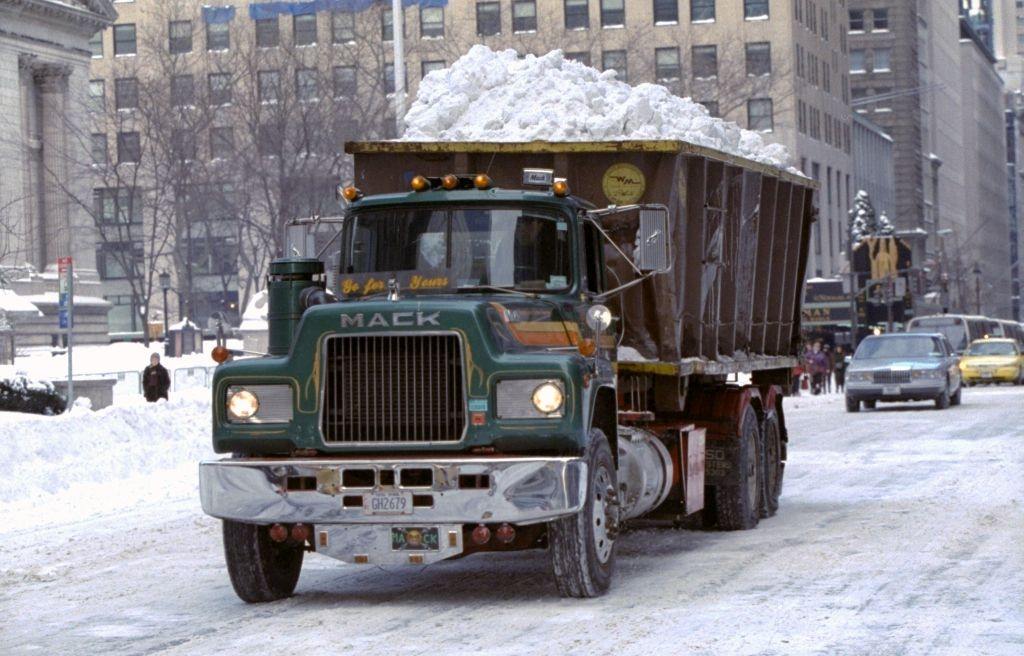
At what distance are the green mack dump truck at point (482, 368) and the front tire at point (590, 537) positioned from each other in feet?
0.05

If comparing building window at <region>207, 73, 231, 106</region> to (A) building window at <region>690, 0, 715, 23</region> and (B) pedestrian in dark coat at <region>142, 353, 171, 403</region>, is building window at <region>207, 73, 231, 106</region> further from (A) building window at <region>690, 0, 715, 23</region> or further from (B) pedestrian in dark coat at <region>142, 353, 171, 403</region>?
(A) building window at <region>690, 0, 715, 23</region>

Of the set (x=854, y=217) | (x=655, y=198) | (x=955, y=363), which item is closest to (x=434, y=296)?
(x=655, y=198)

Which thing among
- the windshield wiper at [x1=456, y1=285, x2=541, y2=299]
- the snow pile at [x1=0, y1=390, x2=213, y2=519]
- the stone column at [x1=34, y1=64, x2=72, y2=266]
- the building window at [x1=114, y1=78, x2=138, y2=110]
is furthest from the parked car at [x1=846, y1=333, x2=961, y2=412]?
the stone column at [x1=34, y1=64, x2=72, y2=266]

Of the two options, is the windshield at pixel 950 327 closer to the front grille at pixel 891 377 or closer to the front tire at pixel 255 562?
the front grille at pixel 891 377

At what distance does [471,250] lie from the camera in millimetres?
12281

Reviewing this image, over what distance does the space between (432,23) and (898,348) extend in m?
56.6

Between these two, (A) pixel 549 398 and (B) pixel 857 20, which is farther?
(B) pixel 857 20

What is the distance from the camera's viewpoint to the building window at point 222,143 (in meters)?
52.7

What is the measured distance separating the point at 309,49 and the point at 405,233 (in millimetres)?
55791

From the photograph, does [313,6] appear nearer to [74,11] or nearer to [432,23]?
[74,11]

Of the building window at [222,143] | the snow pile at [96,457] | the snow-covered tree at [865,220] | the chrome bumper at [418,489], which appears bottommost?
the snow pile at [96,457]

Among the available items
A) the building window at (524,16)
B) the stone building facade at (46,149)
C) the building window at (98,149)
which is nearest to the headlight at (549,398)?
the building window at (98,149)

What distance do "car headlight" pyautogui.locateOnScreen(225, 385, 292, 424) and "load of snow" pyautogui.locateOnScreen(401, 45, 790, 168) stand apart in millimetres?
6898

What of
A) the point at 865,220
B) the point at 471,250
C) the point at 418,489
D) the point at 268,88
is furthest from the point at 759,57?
the point at 418,489
